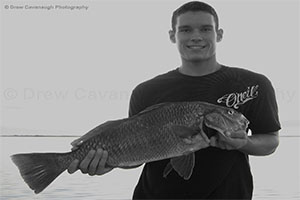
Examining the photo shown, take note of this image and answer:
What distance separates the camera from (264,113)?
3.05 meters

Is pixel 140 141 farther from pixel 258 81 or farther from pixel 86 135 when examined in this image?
pixel 258 81

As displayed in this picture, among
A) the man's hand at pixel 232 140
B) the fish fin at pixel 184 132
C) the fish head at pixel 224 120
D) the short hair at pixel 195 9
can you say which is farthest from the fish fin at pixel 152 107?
the short hair at pixel 195 9

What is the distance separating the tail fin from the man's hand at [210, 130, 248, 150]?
1.06m

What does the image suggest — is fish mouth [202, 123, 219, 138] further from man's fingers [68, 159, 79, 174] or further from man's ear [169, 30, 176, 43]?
man's fingers [68, 159, 79, 174]

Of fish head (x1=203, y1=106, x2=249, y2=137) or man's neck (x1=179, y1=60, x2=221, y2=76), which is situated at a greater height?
man's neck (x1=179, y1=60, x2=221, y2=76)

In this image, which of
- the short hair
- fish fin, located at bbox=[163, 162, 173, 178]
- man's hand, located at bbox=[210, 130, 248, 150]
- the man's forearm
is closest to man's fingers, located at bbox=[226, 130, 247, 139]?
man's hand, located at bbox=[210, 130, 248, 150]

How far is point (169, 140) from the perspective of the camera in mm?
2945

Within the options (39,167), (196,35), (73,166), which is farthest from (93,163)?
(196,35)

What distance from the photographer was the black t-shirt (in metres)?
3.02

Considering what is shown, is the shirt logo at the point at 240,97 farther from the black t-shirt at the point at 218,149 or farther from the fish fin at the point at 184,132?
the fish fin at the point at 184,132

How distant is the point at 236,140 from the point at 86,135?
1028mm

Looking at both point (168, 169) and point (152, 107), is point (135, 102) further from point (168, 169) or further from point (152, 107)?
point (168, 169)

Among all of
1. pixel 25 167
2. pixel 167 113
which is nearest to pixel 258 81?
pixel 167 113

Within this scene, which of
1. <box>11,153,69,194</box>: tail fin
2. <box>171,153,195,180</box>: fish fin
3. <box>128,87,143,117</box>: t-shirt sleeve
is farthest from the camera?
<box>128,87,143,117</box>: t-shirt sleeve
